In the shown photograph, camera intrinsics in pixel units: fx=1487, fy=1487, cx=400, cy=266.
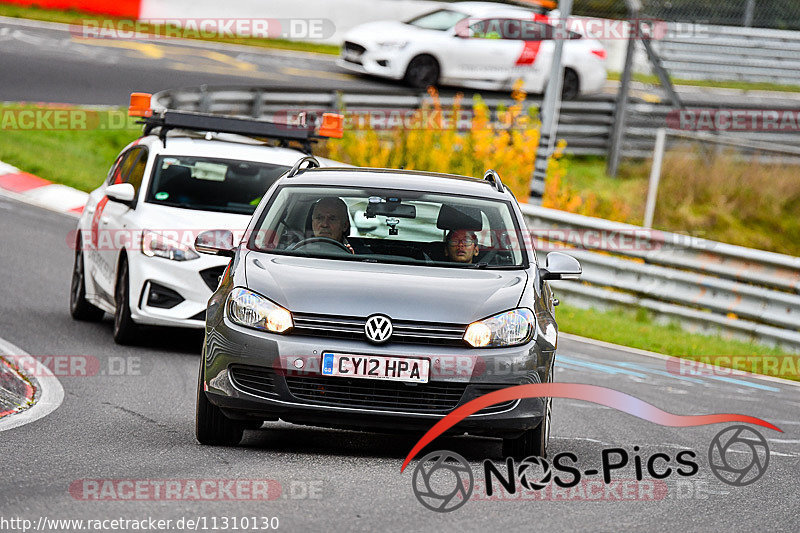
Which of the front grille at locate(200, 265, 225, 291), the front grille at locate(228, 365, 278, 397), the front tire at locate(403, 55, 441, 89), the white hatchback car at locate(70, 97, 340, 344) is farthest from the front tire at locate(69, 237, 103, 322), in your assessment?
the front tire at locate(403, 55, 441, 89)

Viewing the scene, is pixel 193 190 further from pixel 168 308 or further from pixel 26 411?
pixel 26 411

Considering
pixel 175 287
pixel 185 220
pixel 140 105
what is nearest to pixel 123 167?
pixel 140 105

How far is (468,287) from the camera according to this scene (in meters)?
7.80

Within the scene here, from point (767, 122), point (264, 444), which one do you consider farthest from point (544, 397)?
point (767, 122)

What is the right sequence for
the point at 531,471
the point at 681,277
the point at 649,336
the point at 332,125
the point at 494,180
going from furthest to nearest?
the point at 681,277, the point at 649,336, the point at 332,125, the point at 494,180, the point at 531,471

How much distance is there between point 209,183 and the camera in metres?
12.5

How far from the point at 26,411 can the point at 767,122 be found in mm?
24382

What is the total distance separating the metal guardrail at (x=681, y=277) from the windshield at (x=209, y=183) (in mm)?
5627

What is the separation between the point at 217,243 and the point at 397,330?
170 centimetres

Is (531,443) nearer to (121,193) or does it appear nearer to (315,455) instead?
(315,455)

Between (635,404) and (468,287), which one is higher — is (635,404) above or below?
below

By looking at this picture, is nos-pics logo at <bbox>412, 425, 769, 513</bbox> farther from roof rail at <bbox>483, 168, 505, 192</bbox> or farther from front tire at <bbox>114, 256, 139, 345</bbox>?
front tire at <bbox>114, 256, 139, 345</bbox>

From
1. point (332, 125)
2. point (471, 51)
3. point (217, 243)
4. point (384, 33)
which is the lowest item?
point (217, 243)

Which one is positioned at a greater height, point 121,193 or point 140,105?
point 140,105
